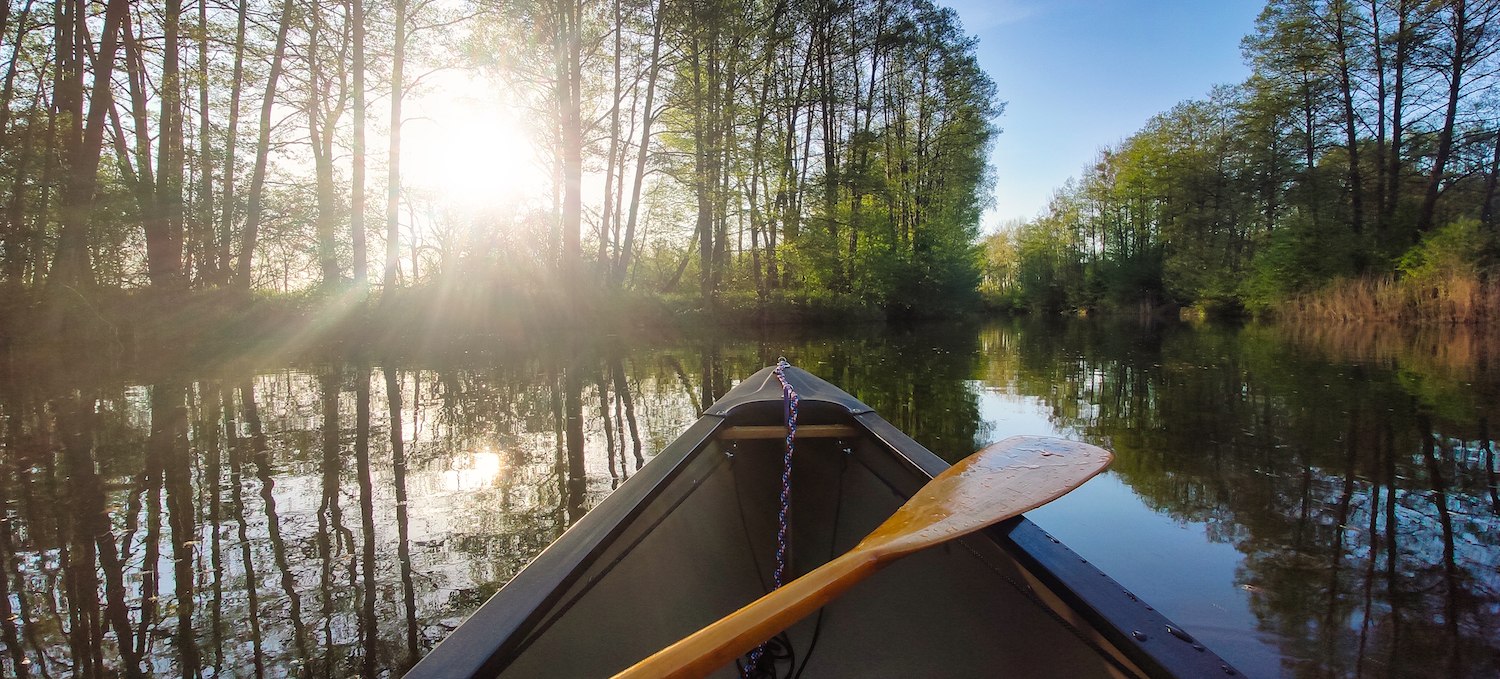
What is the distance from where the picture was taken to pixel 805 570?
2.10 metres

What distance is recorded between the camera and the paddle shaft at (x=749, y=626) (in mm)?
820

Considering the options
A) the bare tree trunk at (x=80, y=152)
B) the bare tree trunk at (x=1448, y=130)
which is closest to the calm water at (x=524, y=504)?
the bare tree trunk at (x=80, y=152)

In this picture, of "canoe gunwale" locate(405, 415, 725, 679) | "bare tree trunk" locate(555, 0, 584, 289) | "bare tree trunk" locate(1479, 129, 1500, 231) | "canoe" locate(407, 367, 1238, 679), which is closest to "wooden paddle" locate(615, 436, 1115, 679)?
"canoe" locate(407, 367, 1238, 679)

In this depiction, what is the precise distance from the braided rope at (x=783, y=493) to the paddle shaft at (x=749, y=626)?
41 centimetres

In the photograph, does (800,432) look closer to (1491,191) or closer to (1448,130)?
(1491,191)

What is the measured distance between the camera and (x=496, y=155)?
13.8 meters

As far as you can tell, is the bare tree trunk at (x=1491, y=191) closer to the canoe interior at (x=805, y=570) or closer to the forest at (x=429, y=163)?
the forest at (x=429, y=163)

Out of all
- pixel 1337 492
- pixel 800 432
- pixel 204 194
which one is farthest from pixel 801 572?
pixel 204 194

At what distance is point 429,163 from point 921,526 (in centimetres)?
1561

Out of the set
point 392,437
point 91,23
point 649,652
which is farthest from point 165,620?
point 91,23

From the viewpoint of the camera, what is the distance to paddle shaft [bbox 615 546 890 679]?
82 centimetres

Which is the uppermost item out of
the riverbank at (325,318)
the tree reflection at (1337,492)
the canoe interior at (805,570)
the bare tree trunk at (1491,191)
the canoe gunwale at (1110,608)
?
the bare tree trunk at (1491,191)

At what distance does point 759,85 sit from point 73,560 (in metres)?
18.6

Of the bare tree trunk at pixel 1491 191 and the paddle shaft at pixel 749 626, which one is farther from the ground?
the bare tree trunk at pixel 1491 191
